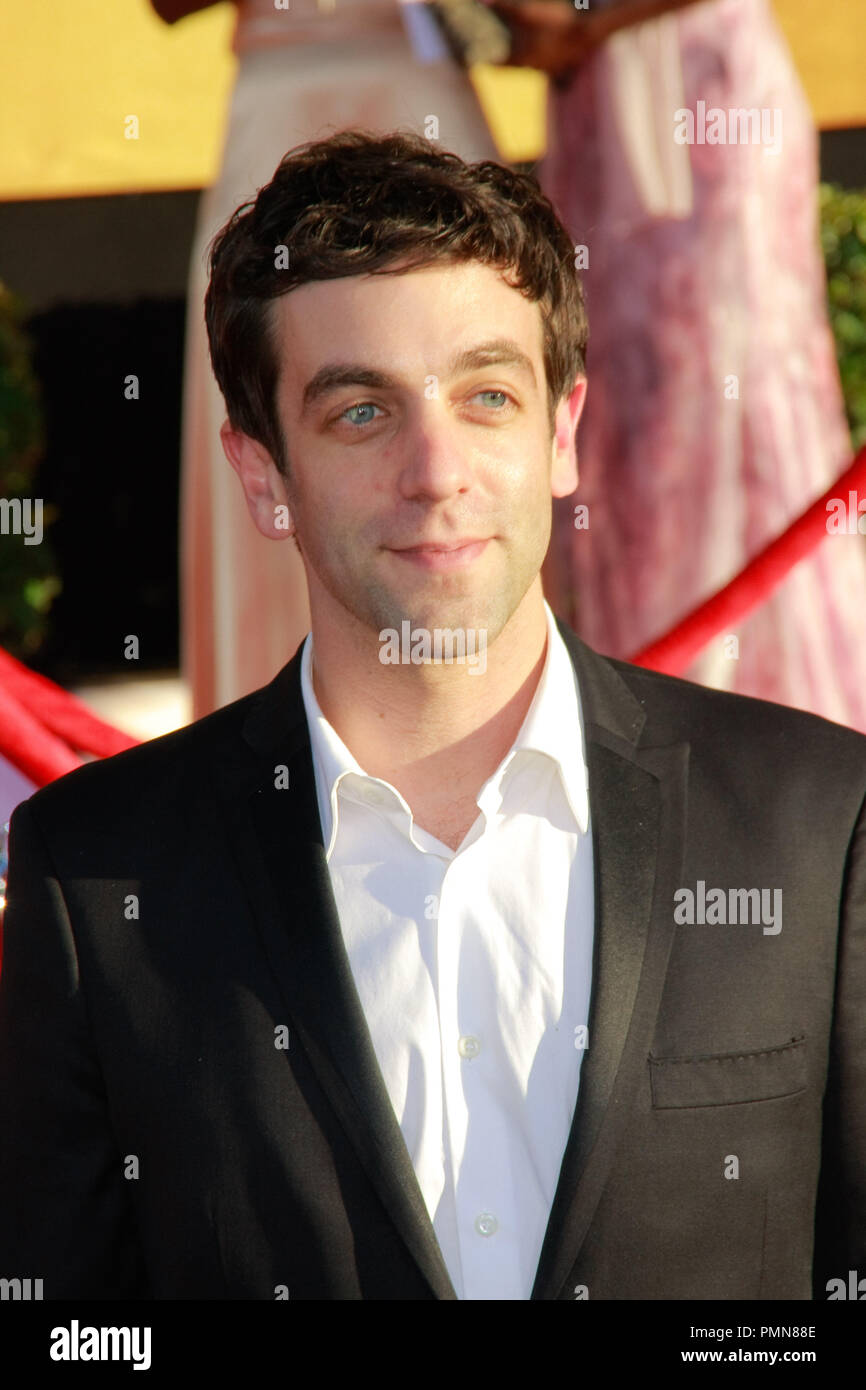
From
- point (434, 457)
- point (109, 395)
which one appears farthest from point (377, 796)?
point (109, 395)

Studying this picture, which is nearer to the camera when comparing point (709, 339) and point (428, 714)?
point (428, 714)

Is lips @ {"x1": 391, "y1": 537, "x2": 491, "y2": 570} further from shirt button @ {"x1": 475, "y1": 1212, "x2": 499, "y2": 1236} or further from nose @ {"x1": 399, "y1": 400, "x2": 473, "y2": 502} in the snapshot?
shirt button @ {"x1": 475, "y1": 1212, "x2": 499, "y2": 1236}

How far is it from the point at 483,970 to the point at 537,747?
0.92 ft

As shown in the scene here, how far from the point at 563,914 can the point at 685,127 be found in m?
2.95

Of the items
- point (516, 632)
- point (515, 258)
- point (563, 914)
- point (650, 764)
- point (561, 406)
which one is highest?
point (515, 258)

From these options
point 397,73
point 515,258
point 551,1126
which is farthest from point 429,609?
point 397,73

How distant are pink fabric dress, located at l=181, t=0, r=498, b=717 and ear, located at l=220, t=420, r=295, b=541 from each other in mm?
1600

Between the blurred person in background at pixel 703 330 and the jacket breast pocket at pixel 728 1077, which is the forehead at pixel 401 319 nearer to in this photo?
the jacket breast pocket at pixel 728 1077

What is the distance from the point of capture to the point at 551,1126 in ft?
5.88

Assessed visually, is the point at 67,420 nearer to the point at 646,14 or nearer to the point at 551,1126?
the point at 646,14

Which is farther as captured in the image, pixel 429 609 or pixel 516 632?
pixel 516 632

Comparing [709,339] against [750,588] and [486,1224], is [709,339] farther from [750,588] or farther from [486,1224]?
Answer: [486,1224]

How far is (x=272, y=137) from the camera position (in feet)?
12.0

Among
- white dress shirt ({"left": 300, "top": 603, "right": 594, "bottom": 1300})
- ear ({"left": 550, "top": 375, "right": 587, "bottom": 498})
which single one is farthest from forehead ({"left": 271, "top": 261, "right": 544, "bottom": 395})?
white dress shirt ({"left": 300, "top": 603, "right": 594, "bottom": 1300})
